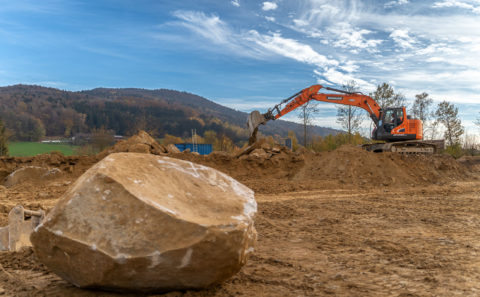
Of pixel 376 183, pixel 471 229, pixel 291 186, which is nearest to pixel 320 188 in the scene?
pixel 291 186

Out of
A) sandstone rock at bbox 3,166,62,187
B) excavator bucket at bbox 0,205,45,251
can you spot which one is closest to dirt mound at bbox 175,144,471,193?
sandstone rock at bbox 3,166,62,187

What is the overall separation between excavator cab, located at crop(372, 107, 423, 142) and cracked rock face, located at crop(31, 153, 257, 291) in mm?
15690

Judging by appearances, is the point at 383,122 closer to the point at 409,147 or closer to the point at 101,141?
the point at 409,147

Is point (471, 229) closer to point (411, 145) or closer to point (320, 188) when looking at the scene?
point (320, 188)

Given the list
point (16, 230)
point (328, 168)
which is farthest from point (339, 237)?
point (328, 168)

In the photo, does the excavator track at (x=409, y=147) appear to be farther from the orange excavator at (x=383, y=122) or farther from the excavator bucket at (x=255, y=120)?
the excavator bucket at (x=255, y=120)

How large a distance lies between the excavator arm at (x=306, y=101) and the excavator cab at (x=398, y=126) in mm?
601

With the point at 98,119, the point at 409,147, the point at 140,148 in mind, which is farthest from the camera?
the point at 98,119

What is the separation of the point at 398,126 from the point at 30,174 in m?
17.0

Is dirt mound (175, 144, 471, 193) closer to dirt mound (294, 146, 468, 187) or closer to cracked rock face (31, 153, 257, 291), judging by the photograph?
dirt mound (294, 146, 468, 187)

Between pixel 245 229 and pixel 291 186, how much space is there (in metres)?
9.95

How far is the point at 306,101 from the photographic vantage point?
17.0m

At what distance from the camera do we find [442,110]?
3306 cm

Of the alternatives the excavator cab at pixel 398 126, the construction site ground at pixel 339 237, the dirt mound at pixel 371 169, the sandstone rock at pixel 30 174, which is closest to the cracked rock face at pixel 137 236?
the construction site ground at pixel 339 237
